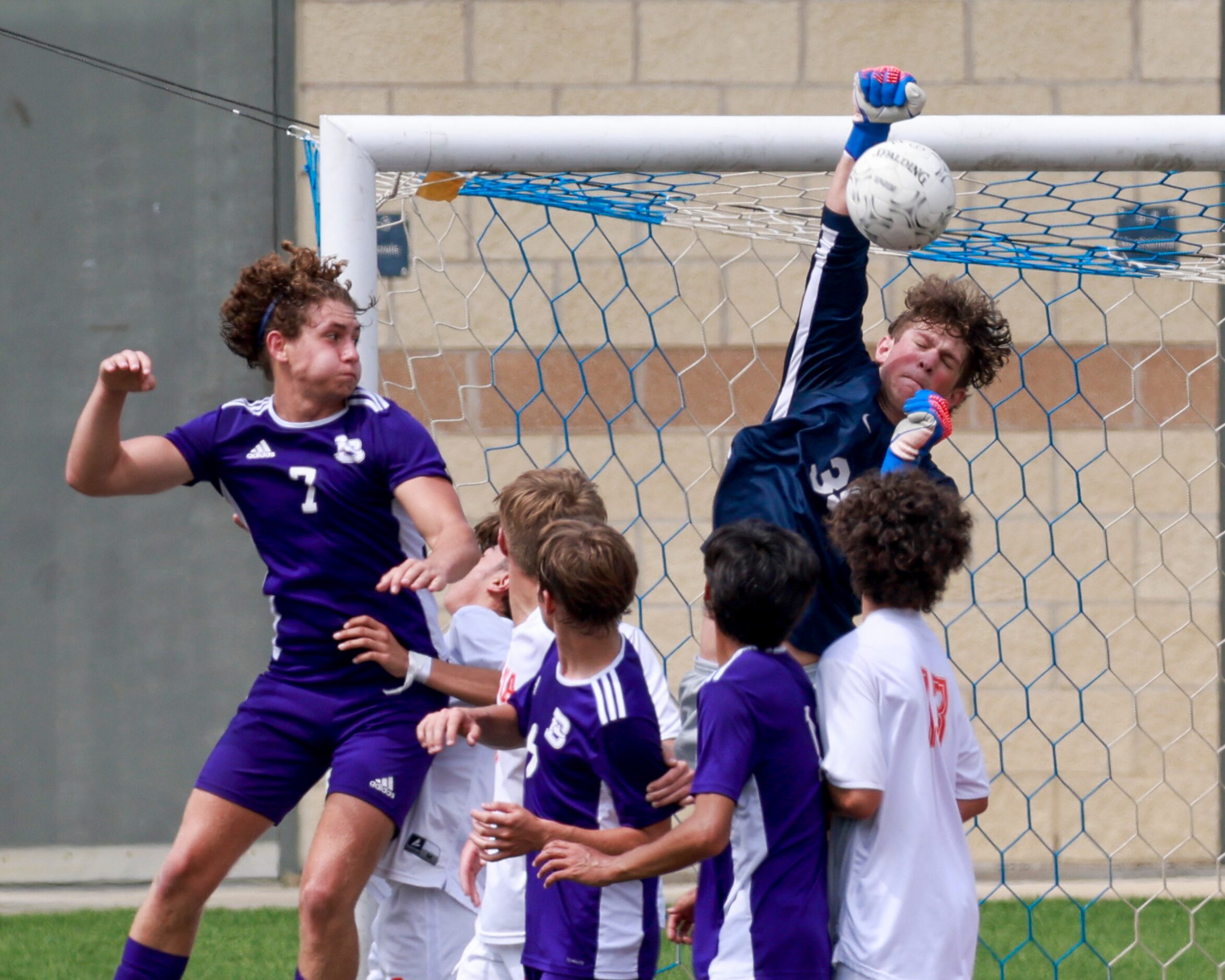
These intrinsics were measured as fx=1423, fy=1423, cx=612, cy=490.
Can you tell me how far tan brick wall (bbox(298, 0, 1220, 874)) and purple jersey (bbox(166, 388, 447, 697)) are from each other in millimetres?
2677

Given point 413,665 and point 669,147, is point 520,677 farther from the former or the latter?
point 669,147

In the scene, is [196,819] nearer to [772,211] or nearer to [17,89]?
[772,211]

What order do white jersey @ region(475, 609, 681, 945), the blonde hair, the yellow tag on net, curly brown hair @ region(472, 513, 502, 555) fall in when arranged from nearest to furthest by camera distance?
1. white jersey @ region(475, 609, 681, 945)
2. the blonde hair
3. the yellow tag on net
4. curly brown hair @ region(472, 513, 502, 555)

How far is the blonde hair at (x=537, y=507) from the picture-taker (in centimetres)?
252

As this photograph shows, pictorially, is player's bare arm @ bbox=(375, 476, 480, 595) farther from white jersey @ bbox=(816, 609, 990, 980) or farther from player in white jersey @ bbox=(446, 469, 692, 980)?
white jersey @ bbox=(816, 609, 990, 980)

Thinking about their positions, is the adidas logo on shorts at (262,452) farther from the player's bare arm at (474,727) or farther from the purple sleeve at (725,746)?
the purple sleeve at (725,746)

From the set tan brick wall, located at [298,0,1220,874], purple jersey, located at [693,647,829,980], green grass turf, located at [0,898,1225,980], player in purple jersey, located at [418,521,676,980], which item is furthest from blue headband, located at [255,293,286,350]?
tan brick wall, located at [298,0,1220,874]

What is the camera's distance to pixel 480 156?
2.85 m

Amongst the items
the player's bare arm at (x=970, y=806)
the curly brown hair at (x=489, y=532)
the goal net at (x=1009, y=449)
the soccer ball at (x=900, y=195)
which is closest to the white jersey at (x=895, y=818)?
the player's bare arm at (x=970, y=806)

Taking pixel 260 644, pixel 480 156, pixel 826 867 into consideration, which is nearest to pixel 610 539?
pixel 826 867

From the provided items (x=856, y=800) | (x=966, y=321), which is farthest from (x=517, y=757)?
(x=966, y=321)

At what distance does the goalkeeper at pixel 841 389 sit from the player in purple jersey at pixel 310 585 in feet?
1.85

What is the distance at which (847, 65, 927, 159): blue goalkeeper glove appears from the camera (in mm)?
2521

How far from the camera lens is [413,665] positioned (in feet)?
8.42
